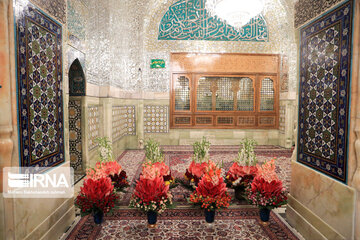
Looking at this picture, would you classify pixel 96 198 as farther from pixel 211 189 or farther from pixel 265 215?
pixel 265 215

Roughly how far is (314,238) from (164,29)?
16.6 feet

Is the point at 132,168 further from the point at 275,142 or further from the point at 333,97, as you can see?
the point at 275,142

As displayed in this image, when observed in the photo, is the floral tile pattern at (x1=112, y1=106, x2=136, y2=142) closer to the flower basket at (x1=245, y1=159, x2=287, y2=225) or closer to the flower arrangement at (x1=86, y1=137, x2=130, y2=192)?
the flower arrangement at (x1=86, y1=137, x2=130, y2=192)

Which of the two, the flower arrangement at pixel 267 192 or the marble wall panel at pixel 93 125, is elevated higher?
the marble wall panel at pixel 93 125

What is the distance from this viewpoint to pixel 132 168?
3.81 m

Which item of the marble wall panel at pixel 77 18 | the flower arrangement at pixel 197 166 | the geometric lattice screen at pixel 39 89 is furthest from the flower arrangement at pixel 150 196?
the marble wall panel at pixel 77 18

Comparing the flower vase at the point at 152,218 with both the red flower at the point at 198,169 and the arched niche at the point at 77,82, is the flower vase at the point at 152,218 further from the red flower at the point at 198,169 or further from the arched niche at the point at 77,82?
the arched niche at the point at 77,82

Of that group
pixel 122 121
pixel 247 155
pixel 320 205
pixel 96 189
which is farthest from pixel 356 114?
pixel 122 121

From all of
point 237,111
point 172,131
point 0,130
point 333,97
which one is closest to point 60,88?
point 0,130

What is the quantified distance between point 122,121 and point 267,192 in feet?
11.9

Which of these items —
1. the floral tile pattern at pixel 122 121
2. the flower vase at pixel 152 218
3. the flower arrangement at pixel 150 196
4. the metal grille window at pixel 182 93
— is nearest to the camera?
the flower arrangement at pixel 150 196

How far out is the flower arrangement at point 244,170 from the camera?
7.77 feet

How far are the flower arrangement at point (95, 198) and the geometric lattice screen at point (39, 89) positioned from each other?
1.10ft

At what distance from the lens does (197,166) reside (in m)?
2.36
